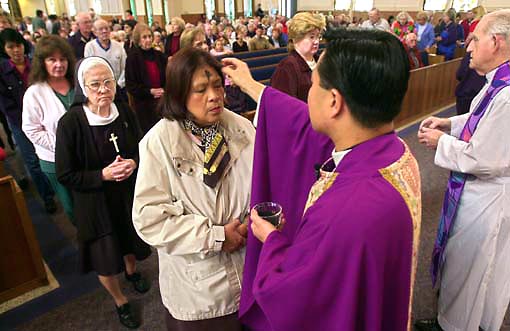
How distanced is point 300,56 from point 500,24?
4.04ft

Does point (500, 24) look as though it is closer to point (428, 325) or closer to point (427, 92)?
point (428, 325)

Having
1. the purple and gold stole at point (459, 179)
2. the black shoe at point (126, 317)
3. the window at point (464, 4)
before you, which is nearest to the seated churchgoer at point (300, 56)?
the purple and gold stole at point (459, 179)

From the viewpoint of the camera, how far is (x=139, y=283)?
253 cm

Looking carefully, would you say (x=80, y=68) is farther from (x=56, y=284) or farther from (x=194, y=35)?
(x=194, y=35)

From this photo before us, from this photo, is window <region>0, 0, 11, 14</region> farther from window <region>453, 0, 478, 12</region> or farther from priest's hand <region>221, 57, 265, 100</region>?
priest's hand <region>221, 57, 265, 100</region>

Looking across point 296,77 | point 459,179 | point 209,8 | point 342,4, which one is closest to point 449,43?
point 296,77

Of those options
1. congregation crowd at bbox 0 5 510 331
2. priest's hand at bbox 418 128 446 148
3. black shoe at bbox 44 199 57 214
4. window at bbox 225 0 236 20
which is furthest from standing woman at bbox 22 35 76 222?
window at bbox 225 0 236 20

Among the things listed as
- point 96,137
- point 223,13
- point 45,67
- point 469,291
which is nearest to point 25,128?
point 45,67

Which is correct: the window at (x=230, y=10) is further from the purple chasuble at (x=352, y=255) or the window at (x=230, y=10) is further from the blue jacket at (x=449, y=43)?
the purple chasuble at (x=352, y=255)

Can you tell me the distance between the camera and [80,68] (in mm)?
1913

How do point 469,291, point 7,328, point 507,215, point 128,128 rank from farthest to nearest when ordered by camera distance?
point 7,328 < point 128,128 < point 469,291 < point 507,215

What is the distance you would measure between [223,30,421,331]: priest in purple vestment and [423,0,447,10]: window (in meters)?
17.1

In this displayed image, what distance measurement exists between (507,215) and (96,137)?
212cm

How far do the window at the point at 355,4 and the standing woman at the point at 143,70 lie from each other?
15867mm
